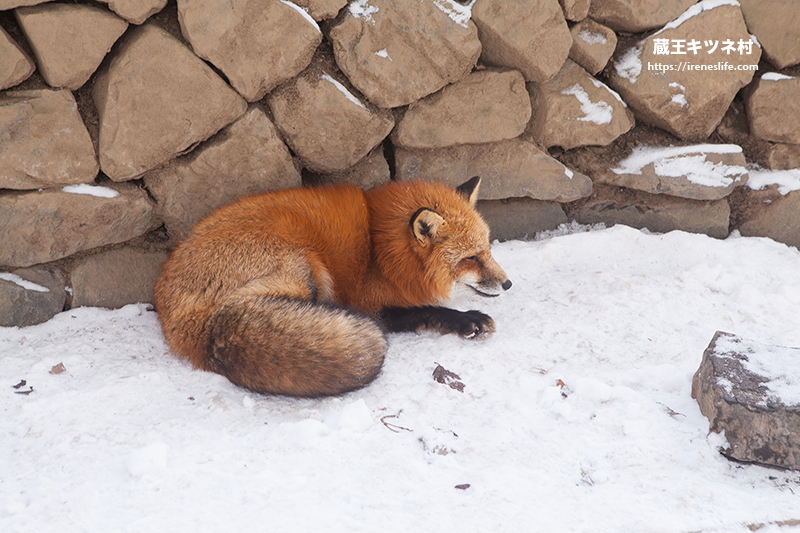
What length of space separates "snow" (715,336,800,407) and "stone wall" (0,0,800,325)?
164 cm

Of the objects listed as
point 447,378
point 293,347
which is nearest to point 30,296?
point 293,347

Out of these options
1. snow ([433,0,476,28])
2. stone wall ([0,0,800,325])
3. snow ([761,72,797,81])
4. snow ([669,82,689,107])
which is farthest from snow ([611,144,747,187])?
snow ([433,0,476,28])

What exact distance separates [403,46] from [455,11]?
37 centimetres

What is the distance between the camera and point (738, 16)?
330cm

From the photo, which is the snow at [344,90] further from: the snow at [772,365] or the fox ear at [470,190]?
the snow at [772,365]

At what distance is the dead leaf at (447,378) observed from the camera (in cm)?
226

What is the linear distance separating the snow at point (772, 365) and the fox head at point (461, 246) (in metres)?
Result: 1.09

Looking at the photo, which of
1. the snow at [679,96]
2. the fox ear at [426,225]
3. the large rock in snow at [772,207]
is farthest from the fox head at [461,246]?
the large rock in snow at [772,207]

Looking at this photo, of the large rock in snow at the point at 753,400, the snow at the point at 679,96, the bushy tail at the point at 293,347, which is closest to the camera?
the large rock in snow at the point at 753,400

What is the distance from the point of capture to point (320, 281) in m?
2.59

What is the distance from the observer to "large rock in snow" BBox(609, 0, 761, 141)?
3.28 metres

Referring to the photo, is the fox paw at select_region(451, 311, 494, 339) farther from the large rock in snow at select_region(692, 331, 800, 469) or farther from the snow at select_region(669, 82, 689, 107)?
the snow at select_region(669, 82, 689, 107)

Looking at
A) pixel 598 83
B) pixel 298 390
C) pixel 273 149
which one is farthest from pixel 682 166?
pixel 298 390

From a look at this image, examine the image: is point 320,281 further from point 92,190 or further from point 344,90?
point 92,190
